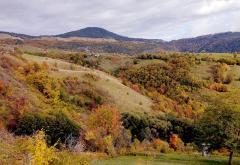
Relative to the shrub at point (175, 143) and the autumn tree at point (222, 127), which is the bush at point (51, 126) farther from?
the autumn tree at point (222, 127)

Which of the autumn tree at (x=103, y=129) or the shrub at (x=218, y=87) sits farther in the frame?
the shrub at (x=218, y=87)

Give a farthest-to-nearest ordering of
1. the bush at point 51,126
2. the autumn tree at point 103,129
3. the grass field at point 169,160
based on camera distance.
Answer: the bush at point 51,126, the autumn tree at point 103,129, the grass field at point 169,160

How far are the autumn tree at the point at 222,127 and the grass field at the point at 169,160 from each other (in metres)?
3.50

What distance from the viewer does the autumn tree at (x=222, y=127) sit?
78.9 m

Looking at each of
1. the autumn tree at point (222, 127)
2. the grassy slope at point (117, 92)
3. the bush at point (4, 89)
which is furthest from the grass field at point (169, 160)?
the grassy slope at point (117, 92)

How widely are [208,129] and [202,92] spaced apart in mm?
104832

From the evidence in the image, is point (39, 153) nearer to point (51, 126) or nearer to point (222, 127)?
point (222, 127)

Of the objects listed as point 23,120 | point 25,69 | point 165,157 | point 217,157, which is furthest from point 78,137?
point 25,69

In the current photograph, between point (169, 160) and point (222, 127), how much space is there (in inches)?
413

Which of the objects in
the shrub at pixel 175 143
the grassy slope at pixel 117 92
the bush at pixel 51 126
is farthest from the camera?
the grassy slope at pixel 117 92

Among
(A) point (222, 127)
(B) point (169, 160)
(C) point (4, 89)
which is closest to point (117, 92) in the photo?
(C) point (4, 89)

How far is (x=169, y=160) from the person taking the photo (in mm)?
83188

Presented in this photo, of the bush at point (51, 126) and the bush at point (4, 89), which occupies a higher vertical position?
the bush at point (4, 89)

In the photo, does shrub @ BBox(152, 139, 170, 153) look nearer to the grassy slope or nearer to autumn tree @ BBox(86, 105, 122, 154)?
autumn tree @ BBox(86, 105, 122, 154)
